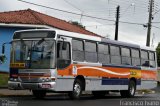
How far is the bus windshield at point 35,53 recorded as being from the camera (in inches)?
824

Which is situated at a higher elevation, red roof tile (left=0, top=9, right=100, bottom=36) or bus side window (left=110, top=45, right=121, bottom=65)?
red roof tile (left=0, top=9, right=100, bottom=36)

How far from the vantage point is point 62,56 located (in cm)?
2139

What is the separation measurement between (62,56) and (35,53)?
3.84 ft

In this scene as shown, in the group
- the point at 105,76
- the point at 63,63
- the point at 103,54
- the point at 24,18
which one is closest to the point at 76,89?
the point at 63,63

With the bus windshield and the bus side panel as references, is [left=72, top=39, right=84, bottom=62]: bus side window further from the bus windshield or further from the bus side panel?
the bus windshield

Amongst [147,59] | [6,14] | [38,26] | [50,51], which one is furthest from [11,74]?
[6,14]

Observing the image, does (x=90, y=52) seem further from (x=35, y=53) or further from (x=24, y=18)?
(x=24, y=18)

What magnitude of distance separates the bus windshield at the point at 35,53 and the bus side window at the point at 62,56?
1.01 feet

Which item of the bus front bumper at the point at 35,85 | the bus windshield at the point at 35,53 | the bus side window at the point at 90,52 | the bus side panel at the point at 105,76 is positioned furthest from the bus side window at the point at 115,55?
the bus front bumper at the point at 35,85

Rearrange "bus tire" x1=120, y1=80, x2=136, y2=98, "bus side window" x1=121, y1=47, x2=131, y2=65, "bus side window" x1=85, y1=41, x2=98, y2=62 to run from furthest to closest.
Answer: "bus tire" x1=120, y1=80, x2=136, y2=98 → "bus side window" x1=121, y1=47, x2=131, y2=65 → "bus side window" x1=85, y1=41, x2=98, y2=62

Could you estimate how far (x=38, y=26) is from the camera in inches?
1534

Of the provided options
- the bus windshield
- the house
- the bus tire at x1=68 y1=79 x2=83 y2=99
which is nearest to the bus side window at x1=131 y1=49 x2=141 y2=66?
the bus tire at x1=68 y1=79 x2=83 y2=99

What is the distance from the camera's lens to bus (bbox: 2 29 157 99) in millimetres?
20953

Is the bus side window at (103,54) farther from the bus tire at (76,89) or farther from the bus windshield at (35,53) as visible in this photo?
the bus windshield at (35,53)
